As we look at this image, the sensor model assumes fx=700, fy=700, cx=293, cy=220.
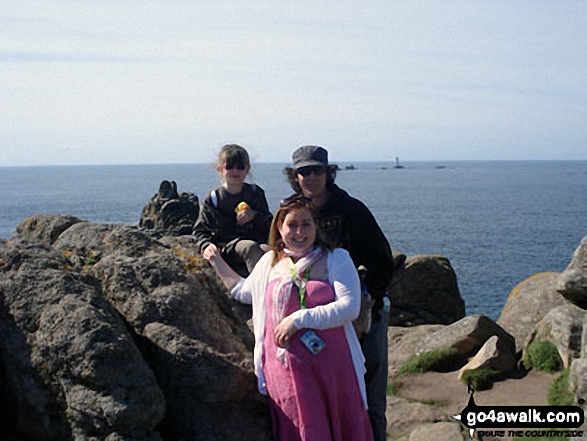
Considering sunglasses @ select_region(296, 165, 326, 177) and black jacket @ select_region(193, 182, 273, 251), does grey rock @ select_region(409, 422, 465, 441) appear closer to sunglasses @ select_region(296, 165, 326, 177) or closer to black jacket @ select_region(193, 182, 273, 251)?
black jacket @ select_region(193, 182, 273, 251)

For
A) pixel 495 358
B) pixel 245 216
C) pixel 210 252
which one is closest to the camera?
pixel 210 252

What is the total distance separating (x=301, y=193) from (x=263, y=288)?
1.25 m

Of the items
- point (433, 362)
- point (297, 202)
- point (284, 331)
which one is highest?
point (297, 202)

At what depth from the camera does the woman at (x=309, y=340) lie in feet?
17.3

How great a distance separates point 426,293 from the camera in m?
24.0

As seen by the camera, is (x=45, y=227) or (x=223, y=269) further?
(x=45, y=227)

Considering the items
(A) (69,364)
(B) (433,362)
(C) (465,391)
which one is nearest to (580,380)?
(C) (465,391)

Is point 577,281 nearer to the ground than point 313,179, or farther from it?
nearer to the ground

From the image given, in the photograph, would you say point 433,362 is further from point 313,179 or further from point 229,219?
point 313,179

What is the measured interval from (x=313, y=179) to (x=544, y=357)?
28.4 feet

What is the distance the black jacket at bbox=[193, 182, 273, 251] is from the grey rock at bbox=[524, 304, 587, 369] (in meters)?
7.54

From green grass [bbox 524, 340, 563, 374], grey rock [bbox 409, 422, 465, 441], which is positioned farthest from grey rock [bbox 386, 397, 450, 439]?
green grass [bbox 524, 340, 563, 374]

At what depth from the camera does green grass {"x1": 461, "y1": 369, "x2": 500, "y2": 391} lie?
13086 mm

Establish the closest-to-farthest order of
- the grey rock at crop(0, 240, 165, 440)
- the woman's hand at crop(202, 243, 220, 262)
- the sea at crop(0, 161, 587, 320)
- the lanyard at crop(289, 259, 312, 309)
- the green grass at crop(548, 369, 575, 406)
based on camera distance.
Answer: the grey rock at crop(0, 240, 165, 440), the lanyard at crop(289, 259, 312, 309), the woman's hand at crop(202, 243, 220, 262), the green grass at crop(548, 369, 575, 406), the sea at crop(0, 161, 587, 320)
